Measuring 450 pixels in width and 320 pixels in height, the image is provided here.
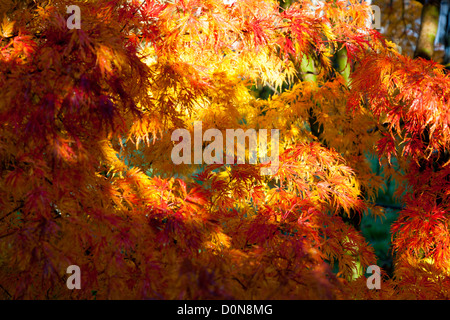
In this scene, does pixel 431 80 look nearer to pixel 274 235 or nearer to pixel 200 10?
pixel 274 235

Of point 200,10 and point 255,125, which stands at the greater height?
point 200,10

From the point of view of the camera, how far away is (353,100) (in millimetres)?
2473

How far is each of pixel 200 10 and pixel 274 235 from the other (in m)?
1.24

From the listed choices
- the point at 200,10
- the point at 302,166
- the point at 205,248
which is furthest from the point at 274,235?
the point at 200,10

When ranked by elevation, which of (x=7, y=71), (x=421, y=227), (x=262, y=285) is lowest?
(x=262, y=285)

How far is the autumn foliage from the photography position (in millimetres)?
1483

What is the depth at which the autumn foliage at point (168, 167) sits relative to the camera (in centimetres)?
148

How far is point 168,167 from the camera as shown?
2.72 metres
